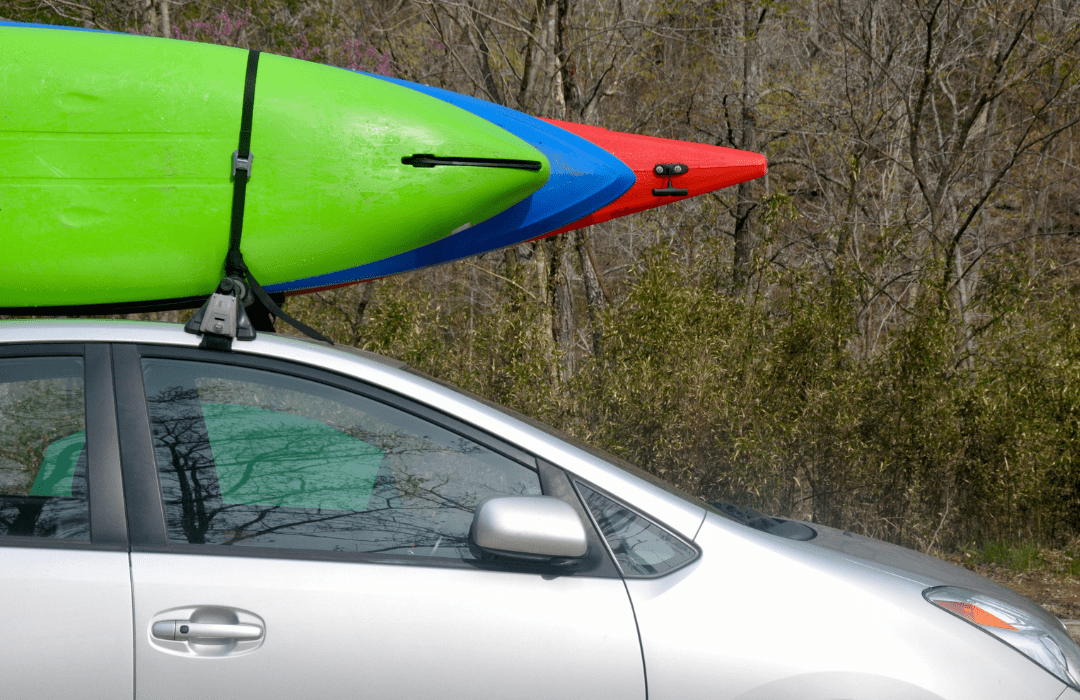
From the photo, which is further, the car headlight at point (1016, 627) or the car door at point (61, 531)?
the car headlight at point (1016, 627)

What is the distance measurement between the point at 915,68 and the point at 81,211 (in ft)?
30.0

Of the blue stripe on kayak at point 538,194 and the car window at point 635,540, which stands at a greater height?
the blue stripe on kayak at point 538,194

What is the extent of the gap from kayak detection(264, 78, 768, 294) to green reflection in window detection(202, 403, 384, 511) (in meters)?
0.59

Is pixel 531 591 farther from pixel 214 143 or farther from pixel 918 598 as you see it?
pixel 214 143

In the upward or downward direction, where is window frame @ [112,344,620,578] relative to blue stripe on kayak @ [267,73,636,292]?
downward

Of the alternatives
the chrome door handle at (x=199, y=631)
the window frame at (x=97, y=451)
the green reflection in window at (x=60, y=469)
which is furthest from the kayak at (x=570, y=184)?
the chrome door handle at (x=199, y=631)

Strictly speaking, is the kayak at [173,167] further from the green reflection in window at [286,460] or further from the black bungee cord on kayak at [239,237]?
the green reflection in window at [286,460]

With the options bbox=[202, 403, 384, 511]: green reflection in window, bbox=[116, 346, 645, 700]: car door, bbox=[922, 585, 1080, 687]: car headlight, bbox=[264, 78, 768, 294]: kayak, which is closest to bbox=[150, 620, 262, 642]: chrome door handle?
bbox=[116, 346, 645, 700]: car door

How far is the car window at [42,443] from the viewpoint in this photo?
2.03m

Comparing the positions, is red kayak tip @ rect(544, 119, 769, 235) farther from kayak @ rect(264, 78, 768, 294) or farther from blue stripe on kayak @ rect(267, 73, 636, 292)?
blue stripe on kayak @ rect(267, 73, 636, 292)

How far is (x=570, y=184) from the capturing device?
3074 mm

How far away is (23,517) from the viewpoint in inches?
79.3

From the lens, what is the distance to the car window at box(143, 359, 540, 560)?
207cm

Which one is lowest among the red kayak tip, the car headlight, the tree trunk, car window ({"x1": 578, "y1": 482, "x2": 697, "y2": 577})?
the car headlight
